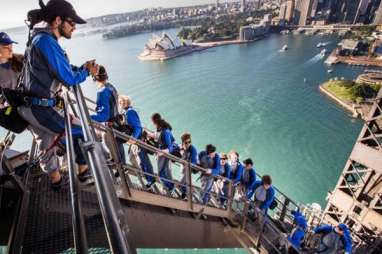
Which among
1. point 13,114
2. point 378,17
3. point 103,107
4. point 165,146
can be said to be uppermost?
point 13,114

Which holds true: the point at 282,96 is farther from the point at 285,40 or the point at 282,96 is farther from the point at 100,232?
the point at 285,40

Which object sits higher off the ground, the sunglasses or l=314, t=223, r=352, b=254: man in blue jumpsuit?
the sunglasses

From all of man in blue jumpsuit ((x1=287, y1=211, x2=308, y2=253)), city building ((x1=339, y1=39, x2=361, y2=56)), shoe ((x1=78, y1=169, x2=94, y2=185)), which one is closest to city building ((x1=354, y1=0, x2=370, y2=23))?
city building ((x1=339, y1=39, x2=361, y2=56))

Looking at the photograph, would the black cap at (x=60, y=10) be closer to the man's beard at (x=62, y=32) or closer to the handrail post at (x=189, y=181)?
the man's beard at (x=62, y=32)

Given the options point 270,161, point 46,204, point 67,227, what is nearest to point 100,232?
point 67,227

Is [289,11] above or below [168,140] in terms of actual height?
below

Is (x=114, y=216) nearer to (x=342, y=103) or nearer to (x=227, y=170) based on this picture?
(x=227, y=170)

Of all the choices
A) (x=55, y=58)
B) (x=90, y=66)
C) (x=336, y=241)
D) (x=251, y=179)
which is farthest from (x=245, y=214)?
(x=55, y=58)

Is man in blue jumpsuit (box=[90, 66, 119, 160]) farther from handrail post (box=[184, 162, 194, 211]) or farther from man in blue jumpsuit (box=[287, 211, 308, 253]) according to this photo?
man in blue jumpsuit (box=[287, 211, 308, 253])
